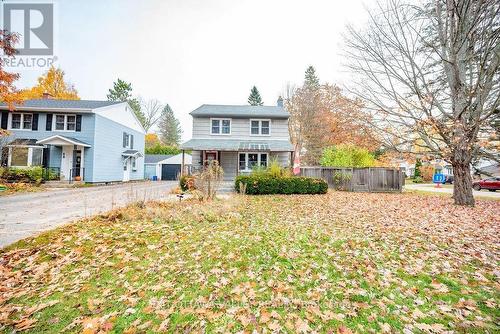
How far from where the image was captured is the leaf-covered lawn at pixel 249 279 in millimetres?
2451

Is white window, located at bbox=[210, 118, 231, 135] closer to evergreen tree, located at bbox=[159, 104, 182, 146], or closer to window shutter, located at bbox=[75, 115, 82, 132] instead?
window shutter, located at bbox=[75, 115, 82, 132]

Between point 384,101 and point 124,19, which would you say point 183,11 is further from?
point 384,101

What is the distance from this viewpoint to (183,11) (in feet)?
55.1

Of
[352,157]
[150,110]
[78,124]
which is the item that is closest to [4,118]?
[78,124]

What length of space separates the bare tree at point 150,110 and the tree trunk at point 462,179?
163 feet

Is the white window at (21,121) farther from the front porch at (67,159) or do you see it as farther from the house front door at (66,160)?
the house front door at (66,160)

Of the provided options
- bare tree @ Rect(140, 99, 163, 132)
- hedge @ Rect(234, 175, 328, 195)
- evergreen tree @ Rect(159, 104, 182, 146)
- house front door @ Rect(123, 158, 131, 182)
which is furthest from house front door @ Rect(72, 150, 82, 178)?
evergreen tree @ Rect(159, 104, 182, 146)

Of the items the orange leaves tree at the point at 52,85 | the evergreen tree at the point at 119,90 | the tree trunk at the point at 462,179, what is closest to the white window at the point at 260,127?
the tree trunk at the point at 462,179

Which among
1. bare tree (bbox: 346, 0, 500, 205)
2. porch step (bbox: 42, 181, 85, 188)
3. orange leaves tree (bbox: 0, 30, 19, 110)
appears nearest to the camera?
bare tree (bbox: 346, 0, 500, 205)

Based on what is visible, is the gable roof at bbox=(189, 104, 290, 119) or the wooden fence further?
the gable roof at bbox=(189, 104, 290, 119)

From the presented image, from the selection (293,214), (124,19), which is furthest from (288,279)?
(124,19)

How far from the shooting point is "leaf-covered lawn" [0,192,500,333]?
245cm

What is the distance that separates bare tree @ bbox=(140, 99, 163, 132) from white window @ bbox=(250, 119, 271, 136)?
3635 centimetres

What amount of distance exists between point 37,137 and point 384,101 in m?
25.9
